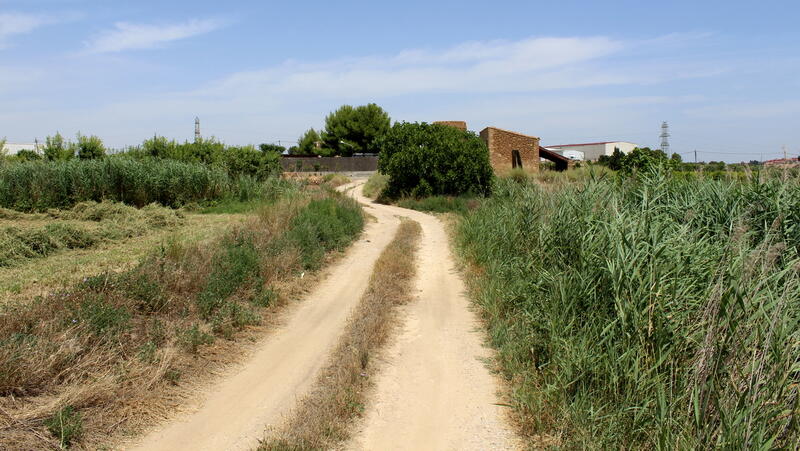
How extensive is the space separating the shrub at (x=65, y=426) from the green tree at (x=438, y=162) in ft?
75.7

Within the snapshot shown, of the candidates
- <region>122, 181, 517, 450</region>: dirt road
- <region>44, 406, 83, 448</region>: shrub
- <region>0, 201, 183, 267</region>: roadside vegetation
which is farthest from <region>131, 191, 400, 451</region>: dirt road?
<region>0, 201, 183, 267</region>: roadside vegetation

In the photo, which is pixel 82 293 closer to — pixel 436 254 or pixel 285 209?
pixel 285 209

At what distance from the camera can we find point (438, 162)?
27281mm

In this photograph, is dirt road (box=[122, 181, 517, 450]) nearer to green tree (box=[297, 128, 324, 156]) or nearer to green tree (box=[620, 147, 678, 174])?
green tree (box=[620, 147, 678, 174])

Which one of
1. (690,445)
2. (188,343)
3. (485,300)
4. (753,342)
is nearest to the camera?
(690,445)

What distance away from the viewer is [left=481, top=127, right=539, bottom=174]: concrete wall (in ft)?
115

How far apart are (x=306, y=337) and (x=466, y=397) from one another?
2.64 m

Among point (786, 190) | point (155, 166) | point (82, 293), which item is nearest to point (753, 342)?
point (786, 190)

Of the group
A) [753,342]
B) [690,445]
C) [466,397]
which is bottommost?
[466,397]

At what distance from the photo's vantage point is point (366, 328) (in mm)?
7461

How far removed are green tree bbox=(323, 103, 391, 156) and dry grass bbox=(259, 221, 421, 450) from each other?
6323 centimetres

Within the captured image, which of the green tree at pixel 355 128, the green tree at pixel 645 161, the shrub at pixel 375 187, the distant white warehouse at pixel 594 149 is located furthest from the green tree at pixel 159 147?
the distant white warehouse at pixel 594 149

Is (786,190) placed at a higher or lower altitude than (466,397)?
higher

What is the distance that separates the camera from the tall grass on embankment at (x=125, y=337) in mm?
4629
